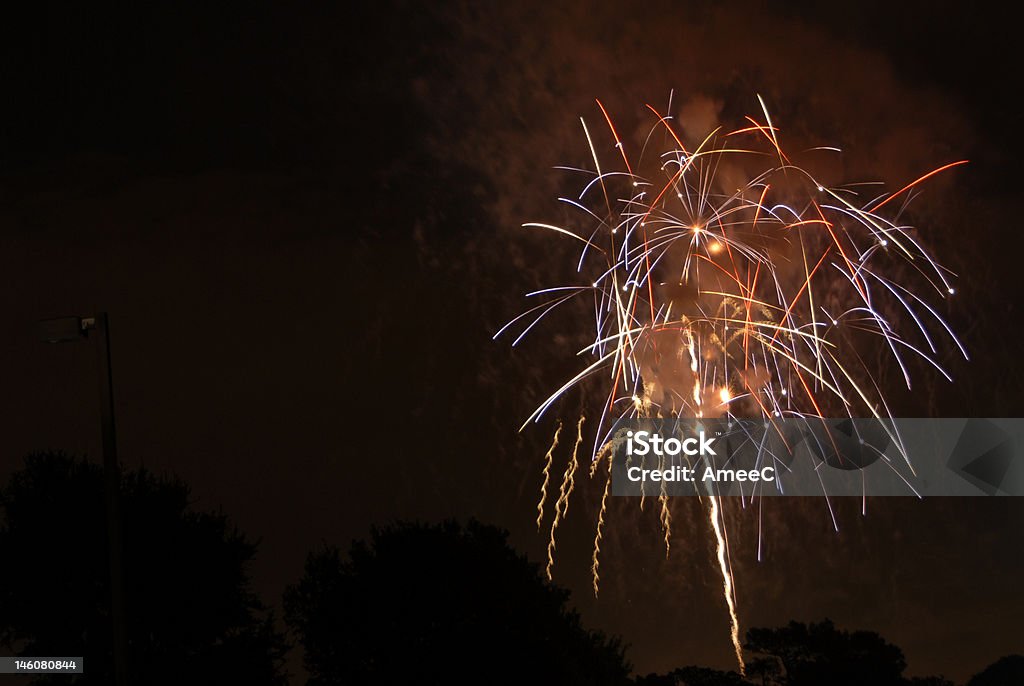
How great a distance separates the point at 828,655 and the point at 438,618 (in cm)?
2208

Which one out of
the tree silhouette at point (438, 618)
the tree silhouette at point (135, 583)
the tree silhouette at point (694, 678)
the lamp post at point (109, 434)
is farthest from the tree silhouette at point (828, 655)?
the lamp post at point (109, 434)

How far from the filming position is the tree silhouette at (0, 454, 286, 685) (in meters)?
32.8

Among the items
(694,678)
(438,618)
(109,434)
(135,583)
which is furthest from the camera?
(694,678)

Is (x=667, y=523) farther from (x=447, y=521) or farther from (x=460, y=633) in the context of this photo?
(x=447, y=521)

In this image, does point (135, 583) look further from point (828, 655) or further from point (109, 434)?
point (828, 655)

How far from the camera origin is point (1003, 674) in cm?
5881

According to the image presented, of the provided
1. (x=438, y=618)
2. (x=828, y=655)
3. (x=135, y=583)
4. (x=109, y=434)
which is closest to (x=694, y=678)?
(x=828, y=655)

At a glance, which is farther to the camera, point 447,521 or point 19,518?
point 447,521

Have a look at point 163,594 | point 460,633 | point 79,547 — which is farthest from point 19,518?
point 460,633

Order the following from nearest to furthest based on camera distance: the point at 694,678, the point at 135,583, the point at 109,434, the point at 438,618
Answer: the point at 109,434 → the point at 135,583 → the point at 438,618 → the point at 694,678

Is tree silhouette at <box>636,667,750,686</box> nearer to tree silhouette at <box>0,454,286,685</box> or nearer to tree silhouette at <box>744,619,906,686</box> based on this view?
tree silhouette at <box>744,619,906,686</box>

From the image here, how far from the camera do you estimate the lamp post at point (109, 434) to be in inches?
619

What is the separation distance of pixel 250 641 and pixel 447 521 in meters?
9.46

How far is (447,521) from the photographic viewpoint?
141 ft
